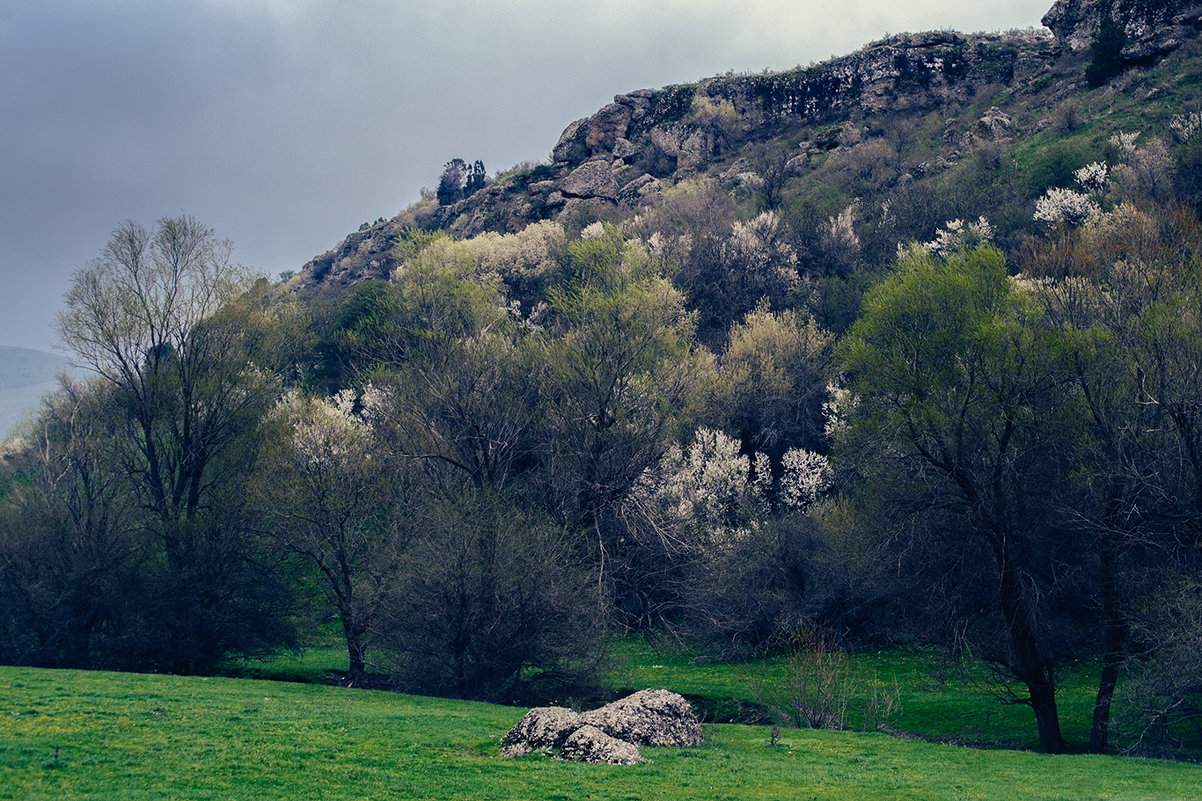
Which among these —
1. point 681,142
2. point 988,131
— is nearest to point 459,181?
point 681,142

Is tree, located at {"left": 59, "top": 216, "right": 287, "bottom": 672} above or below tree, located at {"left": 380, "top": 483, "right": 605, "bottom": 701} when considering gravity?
above

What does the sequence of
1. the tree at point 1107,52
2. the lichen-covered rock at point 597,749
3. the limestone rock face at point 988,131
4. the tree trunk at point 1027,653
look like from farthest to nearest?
the limestone rock face at point 988,131
the tree at point 1107,52
the tree trunk at point 1027,653
the lichen-covered rock at point 597,749

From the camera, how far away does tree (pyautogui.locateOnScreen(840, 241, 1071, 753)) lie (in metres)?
21.7

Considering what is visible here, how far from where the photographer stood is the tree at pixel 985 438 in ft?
71.3

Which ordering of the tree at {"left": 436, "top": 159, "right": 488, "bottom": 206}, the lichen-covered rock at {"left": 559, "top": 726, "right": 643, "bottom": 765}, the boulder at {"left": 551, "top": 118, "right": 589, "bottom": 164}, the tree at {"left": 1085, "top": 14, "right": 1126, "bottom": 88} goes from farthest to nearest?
the tree at {"left": 436, "top": 159, "right": 488, "bottom": 206} < the boulder at {"left": 551, "top": 118, "right": 589, "bottom": 164} < the tree at {"left": 1085, "top": 14, "right": 1126, "bottom": 88} < the lichen-covered rock at {"left": 559, "top": 726, "right": 643, "bottom": 765}

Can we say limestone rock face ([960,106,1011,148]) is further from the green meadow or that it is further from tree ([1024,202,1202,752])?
the green meadow

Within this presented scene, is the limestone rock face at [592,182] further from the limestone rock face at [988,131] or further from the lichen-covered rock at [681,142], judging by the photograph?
the limestone rock face at [988,131]

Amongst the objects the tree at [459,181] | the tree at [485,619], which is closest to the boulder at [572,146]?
the tree at [459,181]

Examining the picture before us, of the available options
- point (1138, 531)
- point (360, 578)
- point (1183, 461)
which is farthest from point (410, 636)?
point (1183, 461)

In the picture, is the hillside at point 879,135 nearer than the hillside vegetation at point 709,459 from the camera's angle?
No

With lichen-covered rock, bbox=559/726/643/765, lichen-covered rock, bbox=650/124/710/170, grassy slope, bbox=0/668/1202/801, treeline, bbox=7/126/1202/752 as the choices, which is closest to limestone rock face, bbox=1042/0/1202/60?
treeline, bbox=7/126/1202/752

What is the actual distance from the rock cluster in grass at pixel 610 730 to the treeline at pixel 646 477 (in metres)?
8.44

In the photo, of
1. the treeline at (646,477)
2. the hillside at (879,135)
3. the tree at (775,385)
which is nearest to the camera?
the treeline at (646,477)

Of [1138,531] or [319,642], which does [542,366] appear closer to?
[319,642]
